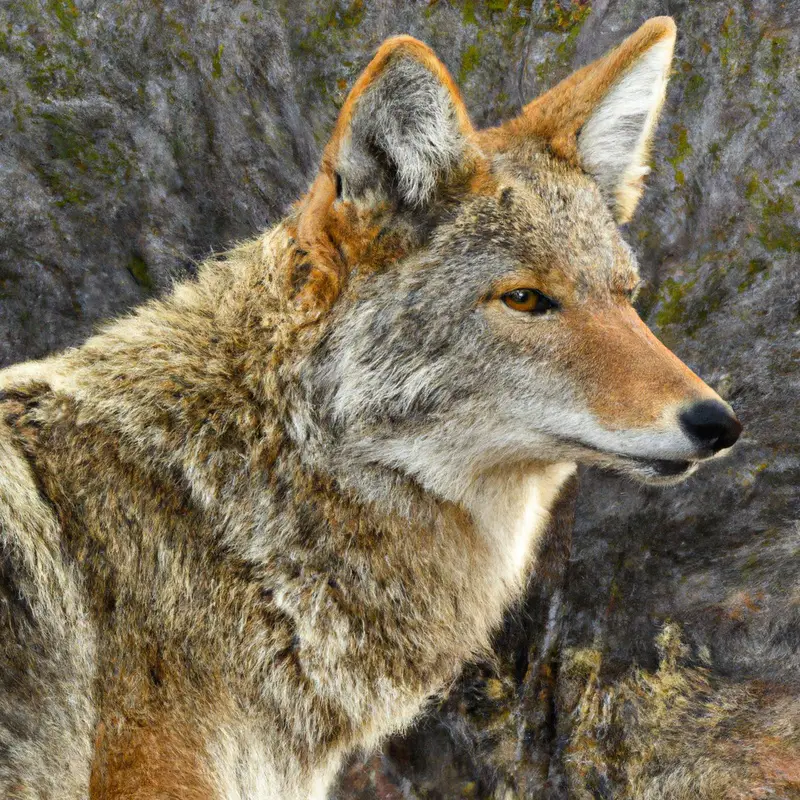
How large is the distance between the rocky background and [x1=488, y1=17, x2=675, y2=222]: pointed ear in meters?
1.41

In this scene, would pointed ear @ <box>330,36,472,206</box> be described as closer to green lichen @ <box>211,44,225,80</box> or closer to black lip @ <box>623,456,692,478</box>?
black lip @ <box>623,456,692,478</box>

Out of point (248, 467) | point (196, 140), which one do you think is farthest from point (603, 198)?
point (196, 140)

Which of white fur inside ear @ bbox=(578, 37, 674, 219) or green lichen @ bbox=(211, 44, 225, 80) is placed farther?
green lichen @ bbox=(211, 44, 225, 80)

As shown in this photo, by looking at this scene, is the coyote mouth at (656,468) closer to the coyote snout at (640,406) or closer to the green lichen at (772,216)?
the coyote snout at (640,406)

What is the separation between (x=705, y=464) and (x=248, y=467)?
263 centimetres

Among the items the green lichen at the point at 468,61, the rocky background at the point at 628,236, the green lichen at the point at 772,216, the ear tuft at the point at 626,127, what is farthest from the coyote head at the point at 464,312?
the green lichen at the point at 468,61

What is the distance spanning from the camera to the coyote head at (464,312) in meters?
3.08

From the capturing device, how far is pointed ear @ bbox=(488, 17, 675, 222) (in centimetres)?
343

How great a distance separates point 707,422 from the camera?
297 cm

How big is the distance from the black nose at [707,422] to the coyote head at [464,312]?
0.04 feet

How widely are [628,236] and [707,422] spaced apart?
2.43 m

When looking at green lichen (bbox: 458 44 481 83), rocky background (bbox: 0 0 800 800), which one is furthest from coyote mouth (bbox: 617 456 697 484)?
green lichen (bbox: 458 44 481 83)

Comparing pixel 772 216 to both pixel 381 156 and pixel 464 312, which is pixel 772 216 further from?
pixel 381 156

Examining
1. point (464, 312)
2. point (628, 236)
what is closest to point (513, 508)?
point (464, 312)
